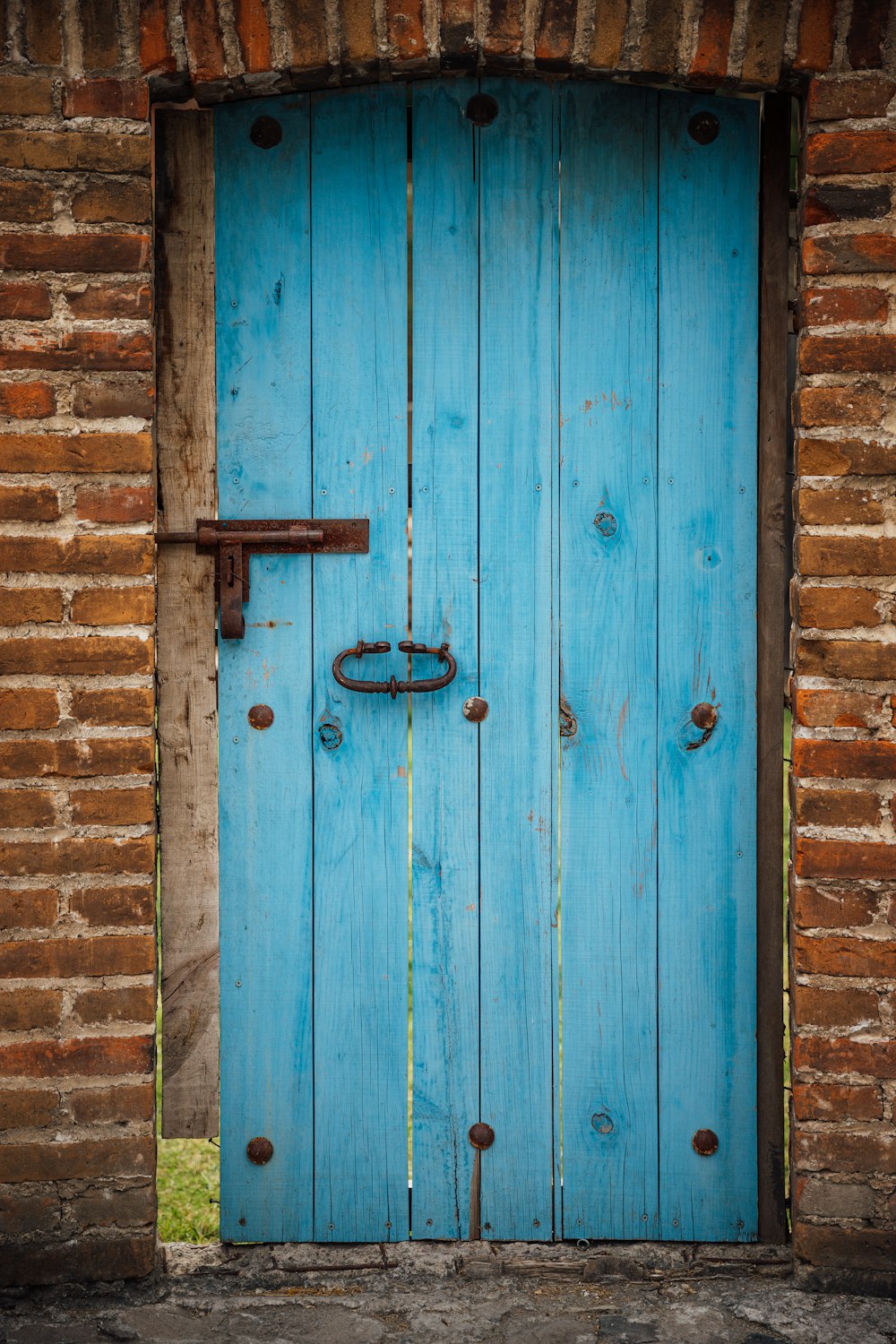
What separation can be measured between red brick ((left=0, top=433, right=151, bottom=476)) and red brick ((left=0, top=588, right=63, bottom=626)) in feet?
0.74

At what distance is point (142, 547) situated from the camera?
6.89 ft

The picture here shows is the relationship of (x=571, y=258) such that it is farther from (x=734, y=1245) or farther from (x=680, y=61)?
(x=734, y=1245)

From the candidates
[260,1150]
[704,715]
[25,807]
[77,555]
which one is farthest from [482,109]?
[260,1150]

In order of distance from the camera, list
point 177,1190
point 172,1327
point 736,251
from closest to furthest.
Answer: point 172,1327
point 736,251
point 177,1190

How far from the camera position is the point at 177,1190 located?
268 cm

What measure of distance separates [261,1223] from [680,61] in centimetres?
247

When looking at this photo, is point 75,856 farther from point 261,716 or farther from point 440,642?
point 440,642

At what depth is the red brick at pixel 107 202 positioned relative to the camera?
2066mm

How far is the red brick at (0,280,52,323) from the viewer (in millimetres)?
2059

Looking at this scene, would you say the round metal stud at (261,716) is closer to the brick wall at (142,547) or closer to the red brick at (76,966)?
the brick wall at (142,547)

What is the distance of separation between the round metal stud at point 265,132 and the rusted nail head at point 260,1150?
6.83ft

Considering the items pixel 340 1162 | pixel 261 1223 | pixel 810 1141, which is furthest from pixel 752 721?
pixel 261 1223

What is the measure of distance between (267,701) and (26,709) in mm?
483

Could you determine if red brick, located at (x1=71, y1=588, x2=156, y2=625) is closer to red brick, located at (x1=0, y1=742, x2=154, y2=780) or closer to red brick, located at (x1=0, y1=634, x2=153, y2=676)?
red brick, located at (x1=0, y1=634, x2=153, y2=676)
